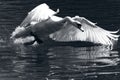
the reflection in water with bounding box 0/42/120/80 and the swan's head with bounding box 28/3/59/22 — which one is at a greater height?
the swan's head with bounding box 28/3/59/22

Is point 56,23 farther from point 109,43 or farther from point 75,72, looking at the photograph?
point 75,72

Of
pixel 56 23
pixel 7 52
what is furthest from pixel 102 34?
pixel 7 52

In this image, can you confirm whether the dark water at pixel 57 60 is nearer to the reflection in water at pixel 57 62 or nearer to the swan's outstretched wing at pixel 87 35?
the reflection in water at pixel 57 62

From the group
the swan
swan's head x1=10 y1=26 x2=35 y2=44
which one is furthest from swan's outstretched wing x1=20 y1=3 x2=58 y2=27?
swan's head x1=10 y1=26 x2=35 y2=44

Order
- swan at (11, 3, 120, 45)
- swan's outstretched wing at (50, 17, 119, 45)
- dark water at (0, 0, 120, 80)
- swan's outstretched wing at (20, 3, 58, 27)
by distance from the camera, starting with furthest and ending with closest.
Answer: swan's outstretched wing at (50, 17, 119, 45)
swan's outstretched wing at (20, 3, 58, 27)
swan at (11, 3, 120, 45)
dark water at (0, 0, 120, 80)

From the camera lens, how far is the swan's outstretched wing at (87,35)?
25984 millimetres

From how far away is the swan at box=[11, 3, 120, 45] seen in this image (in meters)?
25.3

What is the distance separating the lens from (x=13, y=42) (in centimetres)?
2622

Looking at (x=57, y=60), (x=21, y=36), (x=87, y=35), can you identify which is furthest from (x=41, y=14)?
(x=57, y=60)

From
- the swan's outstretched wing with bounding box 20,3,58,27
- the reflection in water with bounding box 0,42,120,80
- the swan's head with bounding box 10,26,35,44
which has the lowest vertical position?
the reflection in water with bounding box 0,42,120,80

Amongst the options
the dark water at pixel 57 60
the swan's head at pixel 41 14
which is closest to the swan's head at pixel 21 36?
the dark water at pixel 57 60

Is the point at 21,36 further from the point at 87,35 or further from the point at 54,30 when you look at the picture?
the point at 87,35

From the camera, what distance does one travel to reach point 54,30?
82.9 ft

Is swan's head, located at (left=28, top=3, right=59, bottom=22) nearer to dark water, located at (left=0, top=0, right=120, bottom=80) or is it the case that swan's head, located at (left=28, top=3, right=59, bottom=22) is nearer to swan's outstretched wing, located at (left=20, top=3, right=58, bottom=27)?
swan's outstretched wing, located at (left=20, top=3, right=58, bottom=27)
